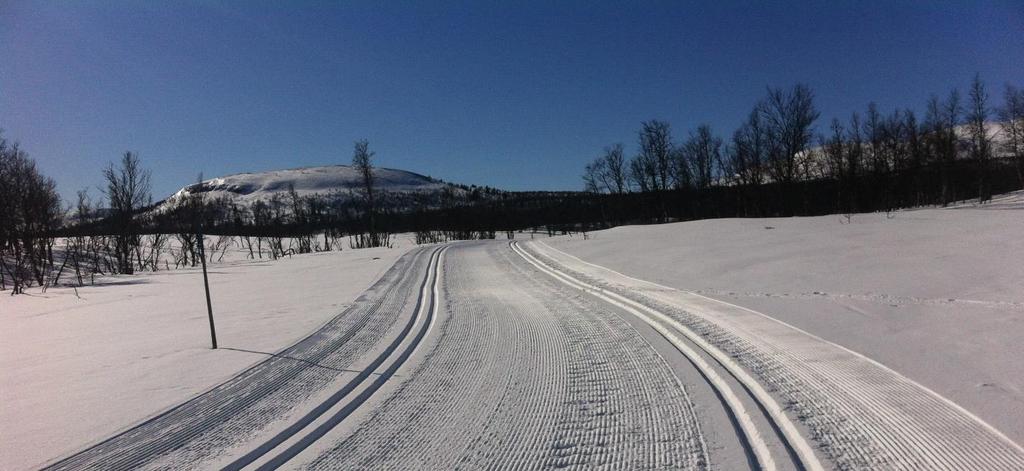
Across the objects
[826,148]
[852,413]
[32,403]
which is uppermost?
[826,148]

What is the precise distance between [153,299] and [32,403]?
960cm

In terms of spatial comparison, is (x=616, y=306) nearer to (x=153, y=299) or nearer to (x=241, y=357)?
(x=241, y=357)

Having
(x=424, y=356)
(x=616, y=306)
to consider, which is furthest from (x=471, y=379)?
(x=616, y=306)

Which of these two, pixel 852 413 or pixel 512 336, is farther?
pixel 512 336

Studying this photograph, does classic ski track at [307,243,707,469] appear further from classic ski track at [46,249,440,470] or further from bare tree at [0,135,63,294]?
bare tree at [0,135,63,294]

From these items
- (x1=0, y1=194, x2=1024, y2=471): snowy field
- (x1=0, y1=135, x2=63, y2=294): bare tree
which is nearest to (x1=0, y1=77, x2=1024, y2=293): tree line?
(x1=0, y1=135, x2=63, y2=294): bare tree

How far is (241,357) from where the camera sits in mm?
6469

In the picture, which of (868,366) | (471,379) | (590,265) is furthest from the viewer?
(590,265)

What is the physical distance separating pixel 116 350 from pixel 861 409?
8.61 m

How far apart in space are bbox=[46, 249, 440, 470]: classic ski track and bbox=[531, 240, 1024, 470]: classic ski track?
4339 mm

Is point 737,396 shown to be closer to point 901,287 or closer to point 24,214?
point 901,287

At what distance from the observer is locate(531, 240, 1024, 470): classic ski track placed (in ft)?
10.7

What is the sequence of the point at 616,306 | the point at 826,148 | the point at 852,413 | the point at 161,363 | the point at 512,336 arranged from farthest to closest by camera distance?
the point at 826,148
the point at 616,306
the point at 512,336
the point at 161,363
the point at 852,413

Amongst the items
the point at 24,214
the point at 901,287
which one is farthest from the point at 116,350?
the point at 24,214
